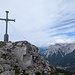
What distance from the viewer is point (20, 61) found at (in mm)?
64688

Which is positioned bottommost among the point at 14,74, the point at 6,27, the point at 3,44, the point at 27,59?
the point at 14,74

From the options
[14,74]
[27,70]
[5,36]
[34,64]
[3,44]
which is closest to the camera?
[14,74]

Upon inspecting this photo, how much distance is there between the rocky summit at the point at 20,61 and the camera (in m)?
57.9

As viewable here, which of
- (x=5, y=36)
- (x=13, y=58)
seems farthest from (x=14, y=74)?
(x=5, y=36)

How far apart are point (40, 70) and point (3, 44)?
20.3m

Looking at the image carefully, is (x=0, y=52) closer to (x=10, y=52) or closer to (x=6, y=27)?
(x=10, y=52)

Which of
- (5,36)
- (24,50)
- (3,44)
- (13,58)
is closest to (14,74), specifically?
(13,58)

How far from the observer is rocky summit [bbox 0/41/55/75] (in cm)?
5792

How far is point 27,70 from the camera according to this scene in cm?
6075

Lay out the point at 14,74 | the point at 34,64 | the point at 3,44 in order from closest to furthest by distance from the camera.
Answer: the point at 14,74, the point at 34,64, the point at 3,44

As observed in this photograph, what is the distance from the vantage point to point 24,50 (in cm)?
6856

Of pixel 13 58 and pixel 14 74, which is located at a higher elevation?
pixel 13 58

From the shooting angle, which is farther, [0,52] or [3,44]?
[3,44]

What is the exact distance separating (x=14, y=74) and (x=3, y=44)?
22.8 meters
